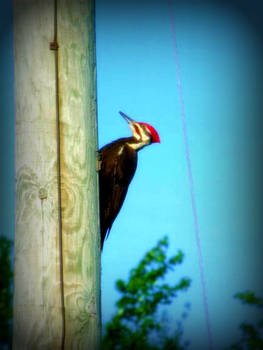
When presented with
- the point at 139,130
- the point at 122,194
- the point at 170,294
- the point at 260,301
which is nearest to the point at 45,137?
the point at 122,194

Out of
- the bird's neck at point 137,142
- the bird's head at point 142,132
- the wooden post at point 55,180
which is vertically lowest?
the wooden post at point 55,180

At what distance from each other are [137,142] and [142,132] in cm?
21

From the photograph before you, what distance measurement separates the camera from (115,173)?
4129 mm

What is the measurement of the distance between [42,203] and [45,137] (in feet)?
0.73

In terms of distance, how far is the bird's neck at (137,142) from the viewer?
14.6ft

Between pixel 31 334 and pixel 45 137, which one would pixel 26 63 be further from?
pixel 31 334

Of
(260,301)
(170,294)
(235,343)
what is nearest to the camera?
(260,301)

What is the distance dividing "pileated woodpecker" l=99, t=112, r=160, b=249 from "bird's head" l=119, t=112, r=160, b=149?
0.22ft

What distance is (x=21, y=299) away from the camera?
2061mm

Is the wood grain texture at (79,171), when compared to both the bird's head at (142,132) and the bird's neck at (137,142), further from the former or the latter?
the bird's head at (142,132)

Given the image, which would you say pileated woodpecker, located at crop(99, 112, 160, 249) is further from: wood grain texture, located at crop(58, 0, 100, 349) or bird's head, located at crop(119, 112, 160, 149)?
wood grain texture, located at crop(58, 0, 100, 349)

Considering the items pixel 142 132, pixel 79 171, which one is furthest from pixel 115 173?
pixel 79 171

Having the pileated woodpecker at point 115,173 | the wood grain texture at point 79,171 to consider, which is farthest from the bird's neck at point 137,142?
the wood grain texture at point 79,171

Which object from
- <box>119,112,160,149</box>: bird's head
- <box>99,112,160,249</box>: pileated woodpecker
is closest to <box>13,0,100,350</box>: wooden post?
<box>99,112,160,249</box>: pileated woodpecker
